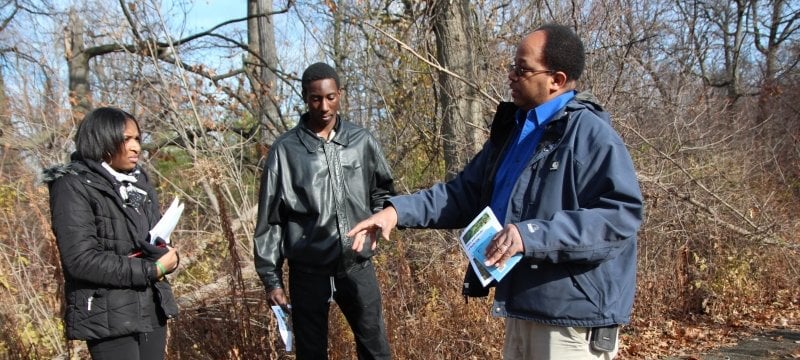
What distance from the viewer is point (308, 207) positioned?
325cm

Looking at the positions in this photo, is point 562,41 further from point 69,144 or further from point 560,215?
point 69,144

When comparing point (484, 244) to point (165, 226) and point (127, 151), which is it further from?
point (127, 151)

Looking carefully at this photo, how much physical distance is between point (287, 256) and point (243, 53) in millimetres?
6894

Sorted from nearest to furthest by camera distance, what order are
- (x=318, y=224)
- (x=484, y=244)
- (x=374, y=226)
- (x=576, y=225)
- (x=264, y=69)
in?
(x=576, y=225) → (x=484, y=244) → (x=374, y=226) → (x=318, y=224) → (x=264, y=69)

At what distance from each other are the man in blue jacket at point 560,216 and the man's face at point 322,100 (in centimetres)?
116

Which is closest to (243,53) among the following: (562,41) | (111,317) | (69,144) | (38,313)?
(69,144)

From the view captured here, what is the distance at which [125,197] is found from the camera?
2.94 m

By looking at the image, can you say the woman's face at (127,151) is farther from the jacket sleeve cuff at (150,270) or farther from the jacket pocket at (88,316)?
the jacket pocket at (88,316)

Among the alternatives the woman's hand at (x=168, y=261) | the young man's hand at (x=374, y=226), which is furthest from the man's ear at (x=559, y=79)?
the woman's hand at (x=168, y=261)

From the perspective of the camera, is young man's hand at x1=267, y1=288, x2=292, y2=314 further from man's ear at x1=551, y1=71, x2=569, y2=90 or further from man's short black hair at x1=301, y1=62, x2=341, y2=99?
man's ear at x1=551, y1=71, x2=569, y2=90

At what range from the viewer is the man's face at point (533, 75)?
2209 millimetres

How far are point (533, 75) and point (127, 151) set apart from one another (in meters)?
1.99

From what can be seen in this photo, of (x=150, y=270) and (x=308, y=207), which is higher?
(x=308, y=207)

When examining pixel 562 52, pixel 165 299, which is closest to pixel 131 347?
pixel 165 299
